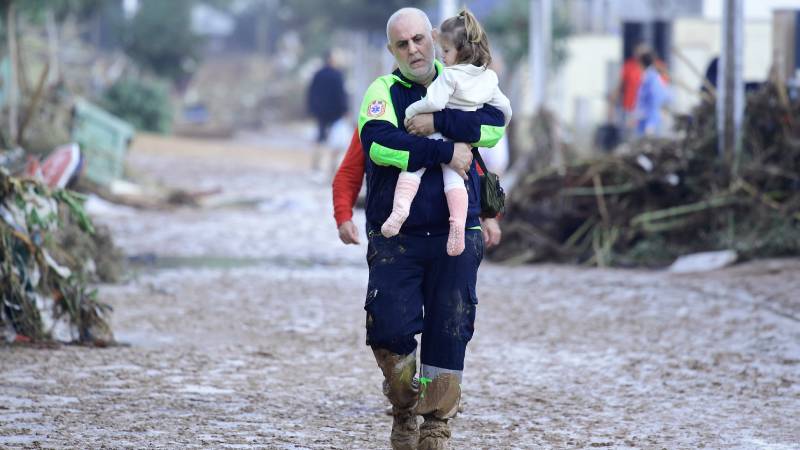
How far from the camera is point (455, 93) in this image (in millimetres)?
5137

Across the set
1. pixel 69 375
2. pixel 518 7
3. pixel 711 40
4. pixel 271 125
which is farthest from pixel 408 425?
pixel 271 125

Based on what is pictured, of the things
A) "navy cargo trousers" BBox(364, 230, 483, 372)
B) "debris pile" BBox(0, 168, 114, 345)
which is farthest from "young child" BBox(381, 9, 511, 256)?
"debris pile" BBox(0, 168, 114, 345)

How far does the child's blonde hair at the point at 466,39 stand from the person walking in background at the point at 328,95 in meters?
17.2

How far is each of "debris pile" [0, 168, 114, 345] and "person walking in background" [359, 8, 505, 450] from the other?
2817 millimetres

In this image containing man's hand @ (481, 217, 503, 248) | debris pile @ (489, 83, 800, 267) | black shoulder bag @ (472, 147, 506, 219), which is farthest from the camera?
debris pile @ (489, 83, 800, 267)

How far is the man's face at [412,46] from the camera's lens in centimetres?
512

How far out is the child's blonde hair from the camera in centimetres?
512

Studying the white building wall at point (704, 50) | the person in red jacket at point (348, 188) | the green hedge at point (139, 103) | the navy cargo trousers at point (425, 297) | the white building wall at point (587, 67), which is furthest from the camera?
the white building wall at point (587, 67)

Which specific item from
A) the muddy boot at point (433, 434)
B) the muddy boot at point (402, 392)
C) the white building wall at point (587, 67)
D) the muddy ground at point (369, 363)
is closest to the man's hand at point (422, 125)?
the muddy boot at point (402, 392)

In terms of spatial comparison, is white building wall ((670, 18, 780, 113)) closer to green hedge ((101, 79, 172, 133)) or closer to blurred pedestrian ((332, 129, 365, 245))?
blurred pedestrian ((332, 129, 365, 245))

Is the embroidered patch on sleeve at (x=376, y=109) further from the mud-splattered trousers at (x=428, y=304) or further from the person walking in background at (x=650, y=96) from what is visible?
the person walking in background at (x=650, y=96)

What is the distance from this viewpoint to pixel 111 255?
1050 cm

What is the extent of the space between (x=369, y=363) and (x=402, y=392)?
91.0 inches

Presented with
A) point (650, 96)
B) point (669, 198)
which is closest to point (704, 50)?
point (650, 96)
